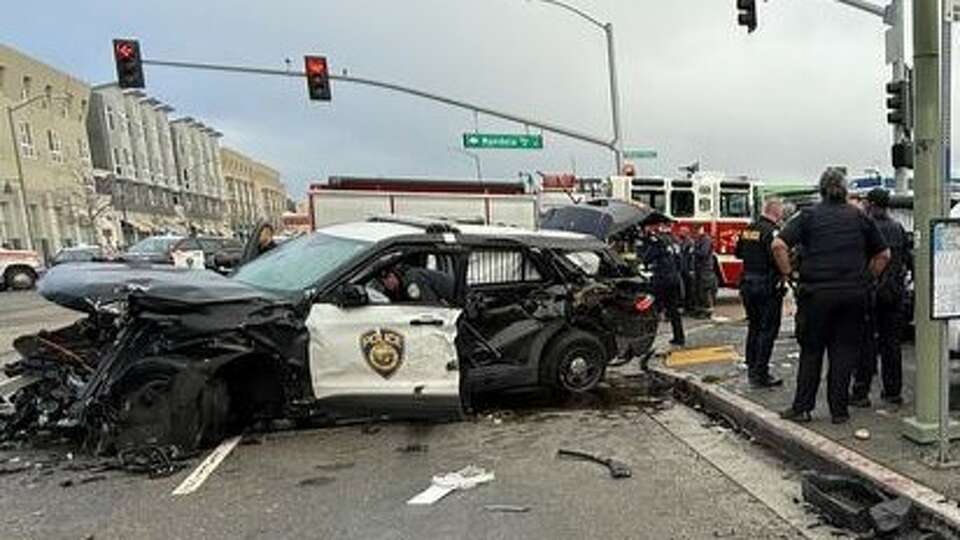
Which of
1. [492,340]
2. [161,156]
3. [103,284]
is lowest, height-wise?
[492,340]

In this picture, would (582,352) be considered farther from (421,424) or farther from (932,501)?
(932,501)

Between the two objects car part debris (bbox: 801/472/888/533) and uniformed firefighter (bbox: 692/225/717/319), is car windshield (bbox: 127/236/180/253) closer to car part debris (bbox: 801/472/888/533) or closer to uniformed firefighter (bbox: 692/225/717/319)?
uniformed firefighter (bbox: 692/225/717/319)

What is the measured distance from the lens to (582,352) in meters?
8.85

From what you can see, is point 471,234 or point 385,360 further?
point 471,234

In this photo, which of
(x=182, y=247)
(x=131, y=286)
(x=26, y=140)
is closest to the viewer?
(x=131, y=286)

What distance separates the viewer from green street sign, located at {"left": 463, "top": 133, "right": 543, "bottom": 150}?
2995cm

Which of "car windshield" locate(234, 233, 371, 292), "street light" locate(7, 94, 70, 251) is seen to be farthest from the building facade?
"car windshield" locate(234, 233, 371, 292)

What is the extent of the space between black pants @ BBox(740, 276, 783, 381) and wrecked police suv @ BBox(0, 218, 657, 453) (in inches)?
46.2

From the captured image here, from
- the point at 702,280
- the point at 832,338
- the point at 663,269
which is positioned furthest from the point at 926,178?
the point at 702,280

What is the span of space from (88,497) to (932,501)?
4818 millimetres

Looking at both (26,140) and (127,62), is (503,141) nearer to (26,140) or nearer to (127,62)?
(127,62)

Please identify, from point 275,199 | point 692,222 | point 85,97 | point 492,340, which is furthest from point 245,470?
point 275,199

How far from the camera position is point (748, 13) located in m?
18.3

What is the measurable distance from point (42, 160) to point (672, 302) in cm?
6094
